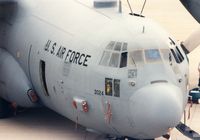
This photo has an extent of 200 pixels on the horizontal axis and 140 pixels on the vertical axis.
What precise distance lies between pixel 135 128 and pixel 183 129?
9.42 ft

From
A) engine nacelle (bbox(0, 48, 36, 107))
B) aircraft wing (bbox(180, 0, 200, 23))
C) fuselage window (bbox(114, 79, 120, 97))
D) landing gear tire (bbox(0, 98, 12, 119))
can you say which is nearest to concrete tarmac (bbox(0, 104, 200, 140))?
landing gear tire (bbox(0, 98, 12, 119))

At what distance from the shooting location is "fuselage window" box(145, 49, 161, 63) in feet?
52.7

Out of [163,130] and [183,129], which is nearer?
[163,130]

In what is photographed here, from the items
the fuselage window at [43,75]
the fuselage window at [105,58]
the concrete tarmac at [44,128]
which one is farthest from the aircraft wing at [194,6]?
the fuselage window at [105,58]

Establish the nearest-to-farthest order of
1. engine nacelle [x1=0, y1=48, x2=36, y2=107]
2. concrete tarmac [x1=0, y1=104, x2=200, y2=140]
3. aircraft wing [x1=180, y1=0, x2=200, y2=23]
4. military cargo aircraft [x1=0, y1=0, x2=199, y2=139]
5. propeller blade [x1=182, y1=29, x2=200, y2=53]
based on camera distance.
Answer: military cargo aircraft [x1=0, y1=0, x2=199, y2=139] < engine nacelle [x1=0, y1=48, x2=36, y2=107] < concrete tarmac [x1=0, y1=104, x2=200, y2=140] < aircraft wing [x1=180, y1=0, x2=200, y2=23] < propeller blade [x1=182, y1=29, x2=200, y2=53]

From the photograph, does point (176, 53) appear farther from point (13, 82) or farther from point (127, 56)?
point (13, 82)

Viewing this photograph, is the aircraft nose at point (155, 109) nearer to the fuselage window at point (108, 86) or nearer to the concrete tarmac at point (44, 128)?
the fuselage window at point (108, 86)

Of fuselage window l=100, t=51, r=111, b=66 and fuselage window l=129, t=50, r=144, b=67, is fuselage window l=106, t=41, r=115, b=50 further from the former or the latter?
fuselage window l=129, t=50, r=144, b=67

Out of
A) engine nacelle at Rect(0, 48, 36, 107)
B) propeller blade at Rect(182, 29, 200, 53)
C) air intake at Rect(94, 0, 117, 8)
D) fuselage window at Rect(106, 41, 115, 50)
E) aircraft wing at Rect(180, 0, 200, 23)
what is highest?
air intake at Rect(94, 0, 117, 8)

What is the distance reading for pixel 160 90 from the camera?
15.5m

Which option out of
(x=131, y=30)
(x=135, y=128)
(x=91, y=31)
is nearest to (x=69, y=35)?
(x=91, y=31)

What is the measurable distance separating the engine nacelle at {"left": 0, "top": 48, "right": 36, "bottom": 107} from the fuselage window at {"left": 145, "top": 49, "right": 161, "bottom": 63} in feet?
16.4

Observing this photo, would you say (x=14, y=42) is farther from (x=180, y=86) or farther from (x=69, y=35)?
(x=180, y=86)

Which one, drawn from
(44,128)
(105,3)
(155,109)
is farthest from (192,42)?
(155,109)
